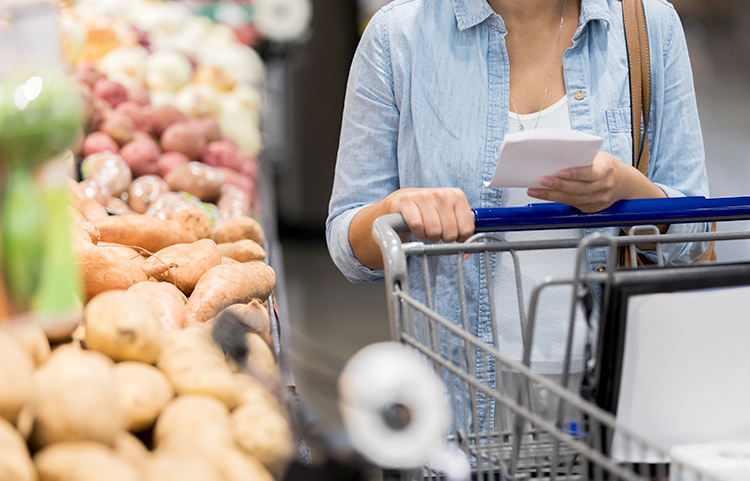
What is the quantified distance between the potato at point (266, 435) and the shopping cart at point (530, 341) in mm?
148

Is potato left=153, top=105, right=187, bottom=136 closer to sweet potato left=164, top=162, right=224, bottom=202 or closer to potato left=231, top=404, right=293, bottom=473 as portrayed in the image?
sweet potato left=164, top=162, right=224, bottom=202

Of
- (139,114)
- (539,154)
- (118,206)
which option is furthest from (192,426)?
(139,114)

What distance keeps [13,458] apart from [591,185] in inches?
24.6

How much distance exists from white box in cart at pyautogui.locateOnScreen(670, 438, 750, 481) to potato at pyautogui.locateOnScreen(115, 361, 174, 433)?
456 millimetres

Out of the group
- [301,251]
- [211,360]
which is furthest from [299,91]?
[211,360]

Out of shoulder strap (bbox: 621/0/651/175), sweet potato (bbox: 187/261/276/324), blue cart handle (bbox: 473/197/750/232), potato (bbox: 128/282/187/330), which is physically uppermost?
shoulder strap (bbox: 621/0/651/175)

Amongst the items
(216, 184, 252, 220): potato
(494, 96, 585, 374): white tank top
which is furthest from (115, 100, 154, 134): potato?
(494, 96, 585, 374): white tank top

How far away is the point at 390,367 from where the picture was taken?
0.44 meters

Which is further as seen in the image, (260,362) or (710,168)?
(710,168)

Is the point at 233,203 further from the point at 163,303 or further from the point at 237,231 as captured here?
the point at 163,303

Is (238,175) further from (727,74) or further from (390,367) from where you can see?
(727,74)

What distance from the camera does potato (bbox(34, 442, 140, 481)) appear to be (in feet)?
1.33

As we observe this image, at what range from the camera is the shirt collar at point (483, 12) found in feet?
3.47

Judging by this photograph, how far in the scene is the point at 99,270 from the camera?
3.11 feet
